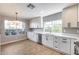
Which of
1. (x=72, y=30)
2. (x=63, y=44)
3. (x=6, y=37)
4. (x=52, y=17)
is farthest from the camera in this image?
(x=72, y=30)

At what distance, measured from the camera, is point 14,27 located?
1.56 m

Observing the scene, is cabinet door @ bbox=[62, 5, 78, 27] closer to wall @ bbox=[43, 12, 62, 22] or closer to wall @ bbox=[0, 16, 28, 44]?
wall @ bbox=[43, 12, 62, 22]

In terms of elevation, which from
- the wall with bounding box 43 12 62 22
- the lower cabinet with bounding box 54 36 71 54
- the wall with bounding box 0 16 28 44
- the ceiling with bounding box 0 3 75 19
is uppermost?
the ceiling with bounding box 0 3 75 19

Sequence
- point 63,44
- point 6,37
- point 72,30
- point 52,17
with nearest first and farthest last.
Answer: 1. point 6,37
2. point 52,17
3. point 63,44
4. point 72,30

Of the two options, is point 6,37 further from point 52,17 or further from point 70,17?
point 70,17

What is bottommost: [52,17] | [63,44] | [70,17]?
[63,44]

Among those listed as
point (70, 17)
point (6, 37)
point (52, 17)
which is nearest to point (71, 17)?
point (70, 17)

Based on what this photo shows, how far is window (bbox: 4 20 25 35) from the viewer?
1.49 m

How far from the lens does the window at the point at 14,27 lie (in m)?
1.49

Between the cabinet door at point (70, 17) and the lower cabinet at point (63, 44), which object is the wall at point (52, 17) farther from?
the lower cabinet at point (63, 44)

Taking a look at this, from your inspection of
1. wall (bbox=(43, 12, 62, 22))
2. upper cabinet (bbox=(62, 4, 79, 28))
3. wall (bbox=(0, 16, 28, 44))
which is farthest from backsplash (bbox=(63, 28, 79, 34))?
wall (bbox=(0, 16, 28, 44))

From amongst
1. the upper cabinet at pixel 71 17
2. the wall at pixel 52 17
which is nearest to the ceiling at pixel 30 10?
the wall at pixel 52 17

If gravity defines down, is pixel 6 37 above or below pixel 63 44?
above
